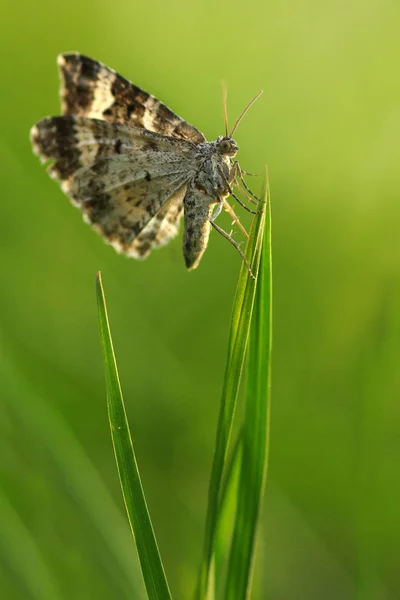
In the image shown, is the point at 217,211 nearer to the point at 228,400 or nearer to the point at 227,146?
the point at 227,146

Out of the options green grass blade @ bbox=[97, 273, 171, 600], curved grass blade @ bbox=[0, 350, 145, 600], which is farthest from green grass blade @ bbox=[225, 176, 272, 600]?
curved grass blade @ bbox=[0, 350, 145, 600]

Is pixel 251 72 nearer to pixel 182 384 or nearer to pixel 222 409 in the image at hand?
pixel 182 384

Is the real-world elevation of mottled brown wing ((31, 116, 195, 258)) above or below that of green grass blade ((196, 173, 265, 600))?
above

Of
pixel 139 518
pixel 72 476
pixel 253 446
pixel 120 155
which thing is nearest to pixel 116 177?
pixel 120 155

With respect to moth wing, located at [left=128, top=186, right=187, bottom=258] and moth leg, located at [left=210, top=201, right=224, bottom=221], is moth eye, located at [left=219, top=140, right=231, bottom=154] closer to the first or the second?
moth leg, located at [left=210, top=201, right=224, bottom=221]

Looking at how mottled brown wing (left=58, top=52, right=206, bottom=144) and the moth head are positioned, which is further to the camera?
mottled brown wing (left=58, top=52, right=206, bottom=144)

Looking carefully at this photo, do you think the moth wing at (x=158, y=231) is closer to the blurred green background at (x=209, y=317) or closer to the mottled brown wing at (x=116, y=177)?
the mottled brown wing at (x=116, y=177)

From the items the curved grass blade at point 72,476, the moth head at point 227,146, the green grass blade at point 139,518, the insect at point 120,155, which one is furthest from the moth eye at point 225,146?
the green grass blade at point 139,518

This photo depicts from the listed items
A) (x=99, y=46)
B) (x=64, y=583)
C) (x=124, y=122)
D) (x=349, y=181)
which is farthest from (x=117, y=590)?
(x=99, y=46)
